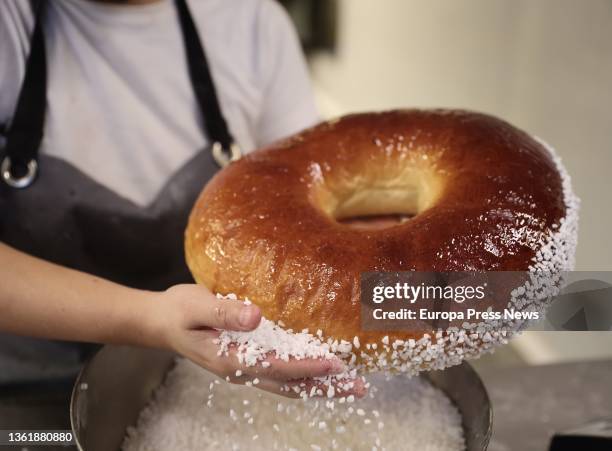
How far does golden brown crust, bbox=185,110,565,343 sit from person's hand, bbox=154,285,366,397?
4 centimetres

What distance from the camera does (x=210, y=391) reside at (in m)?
0.70

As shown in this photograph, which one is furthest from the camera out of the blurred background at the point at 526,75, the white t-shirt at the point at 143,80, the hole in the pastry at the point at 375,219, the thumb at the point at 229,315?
the blurred background at the point at 526,75

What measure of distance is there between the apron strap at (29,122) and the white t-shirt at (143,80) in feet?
0.07

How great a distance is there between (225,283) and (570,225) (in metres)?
0.35

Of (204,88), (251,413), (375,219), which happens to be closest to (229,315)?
(251,413)

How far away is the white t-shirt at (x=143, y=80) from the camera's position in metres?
0.88

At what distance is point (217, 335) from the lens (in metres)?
0.55

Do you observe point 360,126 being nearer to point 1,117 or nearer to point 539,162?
point 539,162

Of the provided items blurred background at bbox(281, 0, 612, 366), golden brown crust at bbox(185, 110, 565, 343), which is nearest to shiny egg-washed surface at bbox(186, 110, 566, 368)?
golden brown crust at bbox(185, 110, 565, 343)

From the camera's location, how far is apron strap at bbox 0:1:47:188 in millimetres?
812

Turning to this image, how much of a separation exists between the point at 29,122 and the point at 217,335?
1.58 feet

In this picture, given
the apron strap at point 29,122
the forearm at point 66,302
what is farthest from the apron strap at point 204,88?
the forearm at point 66,302

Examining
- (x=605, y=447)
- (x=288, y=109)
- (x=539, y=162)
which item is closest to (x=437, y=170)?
(x=539, y=162)

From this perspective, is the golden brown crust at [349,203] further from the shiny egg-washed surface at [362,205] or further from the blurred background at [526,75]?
the blurred background at [526,75]
